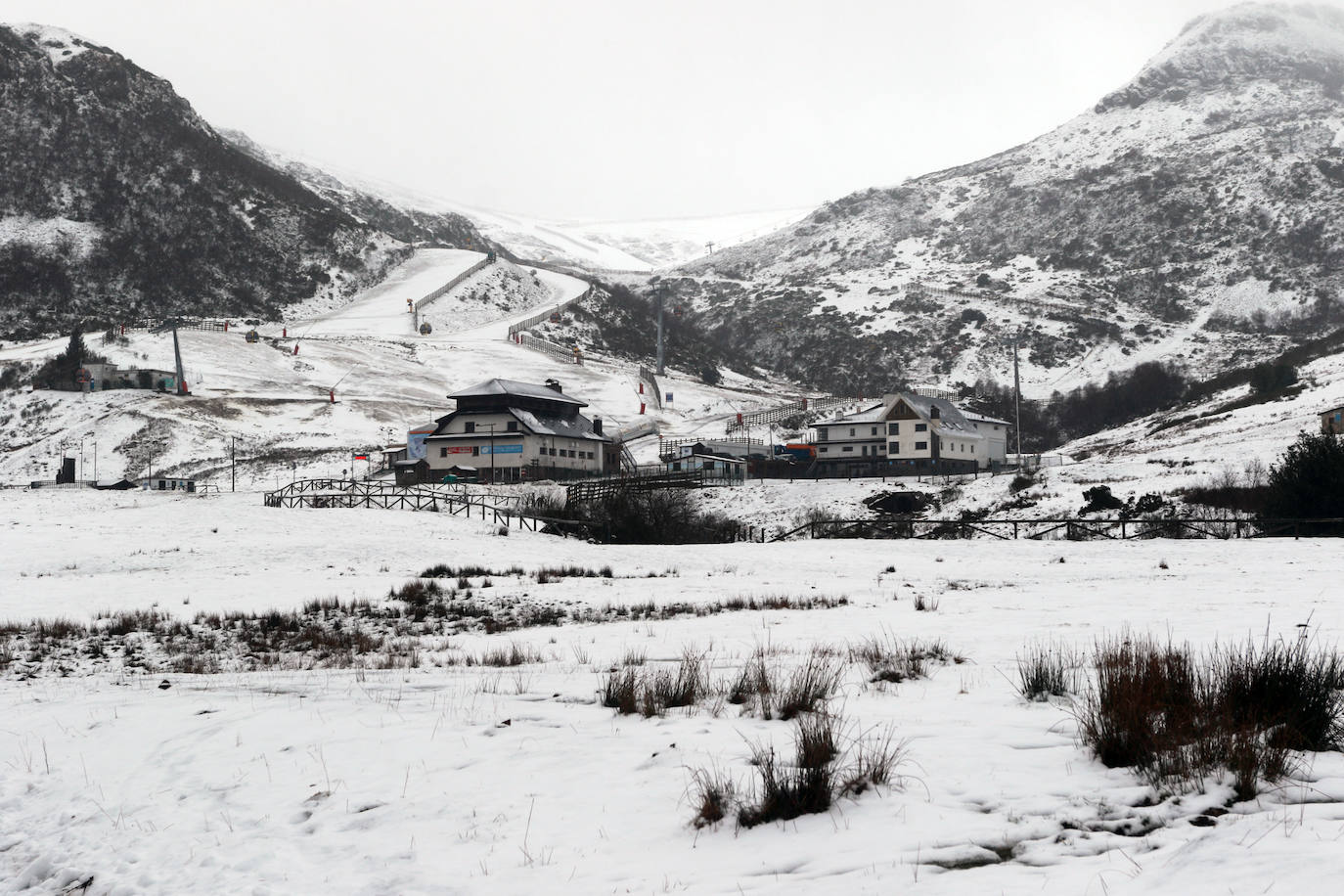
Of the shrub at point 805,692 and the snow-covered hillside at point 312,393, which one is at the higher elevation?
the snow-covered hillside at point 312,393

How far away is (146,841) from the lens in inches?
248

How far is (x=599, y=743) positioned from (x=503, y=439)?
76.1m

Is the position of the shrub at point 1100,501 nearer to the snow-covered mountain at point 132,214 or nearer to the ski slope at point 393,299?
the ski slope at point 393,299

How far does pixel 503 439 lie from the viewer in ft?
271

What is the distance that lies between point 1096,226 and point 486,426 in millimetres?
149975

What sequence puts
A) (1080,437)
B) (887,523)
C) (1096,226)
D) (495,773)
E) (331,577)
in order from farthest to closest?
1. (1096,226)
2. (1080,437)
3. (887,523)
4. (331,577)
5. (495,773)

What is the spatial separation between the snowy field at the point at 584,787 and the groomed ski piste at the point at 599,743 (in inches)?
1.1

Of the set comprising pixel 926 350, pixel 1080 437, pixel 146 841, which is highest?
pixel 926 350

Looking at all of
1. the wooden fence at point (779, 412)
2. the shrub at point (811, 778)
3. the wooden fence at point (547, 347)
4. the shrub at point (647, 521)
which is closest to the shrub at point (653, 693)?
the shrub at point (811, 778)

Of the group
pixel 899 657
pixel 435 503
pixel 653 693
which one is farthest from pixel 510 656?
pixel 435 503

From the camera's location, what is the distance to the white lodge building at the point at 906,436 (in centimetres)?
8425

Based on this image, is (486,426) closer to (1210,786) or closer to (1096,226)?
(1210,786)

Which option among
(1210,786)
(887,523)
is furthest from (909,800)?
(887,523)

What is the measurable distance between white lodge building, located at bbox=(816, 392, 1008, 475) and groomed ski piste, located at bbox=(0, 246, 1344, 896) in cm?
5573
